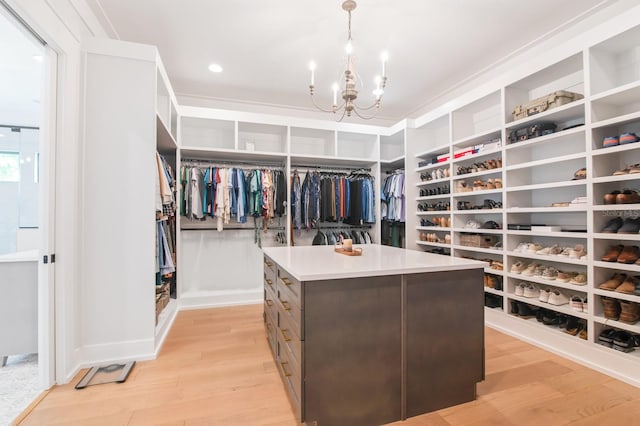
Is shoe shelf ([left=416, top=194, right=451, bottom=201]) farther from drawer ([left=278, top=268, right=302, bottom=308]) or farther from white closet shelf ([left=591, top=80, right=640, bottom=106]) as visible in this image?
drawer ([left=278, top=268, right=302, bottom=308])

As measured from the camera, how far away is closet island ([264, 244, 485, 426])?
1391mm

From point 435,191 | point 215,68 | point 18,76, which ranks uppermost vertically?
point 215,68

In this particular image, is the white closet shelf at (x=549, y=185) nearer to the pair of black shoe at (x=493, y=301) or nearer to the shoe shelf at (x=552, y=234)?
the shoe shelf at (x=552, y=234)

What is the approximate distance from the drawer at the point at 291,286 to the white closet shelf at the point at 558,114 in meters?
2.57

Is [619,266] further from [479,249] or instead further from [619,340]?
[479,249]

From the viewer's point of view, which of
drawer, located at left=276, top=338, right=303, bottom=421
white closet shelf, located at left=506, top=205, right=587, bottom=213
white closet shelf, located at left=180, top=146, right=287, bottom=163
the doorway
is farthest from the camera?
white closet shelf, located at left=180, top=146, right=287, bottom=163

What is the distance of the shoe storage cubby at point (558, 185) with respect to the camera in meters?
2.11

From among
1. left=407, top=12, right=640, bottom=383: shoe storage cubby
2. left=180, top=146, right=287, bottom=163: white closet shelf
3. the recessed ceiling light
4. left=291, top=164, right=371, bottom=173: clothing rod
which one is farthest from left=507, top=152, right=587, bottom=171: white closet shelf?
the recessed ceiling light

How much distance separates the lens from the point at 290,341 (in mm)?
1620

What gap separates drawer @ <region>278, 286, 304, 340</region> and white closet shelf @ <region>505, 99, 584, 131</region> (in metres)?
2.62

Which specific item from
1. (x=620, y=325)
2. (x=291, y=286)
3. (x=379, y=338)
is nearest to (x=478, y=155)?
(x=620, y=325)

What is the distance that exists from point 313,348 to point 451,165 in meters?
2.94

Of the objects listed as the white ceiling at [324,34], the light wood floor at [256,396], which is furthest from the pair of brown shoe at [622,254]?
the white ceiling at [324,34]

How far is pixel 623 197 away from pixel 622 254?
16.1 inches
